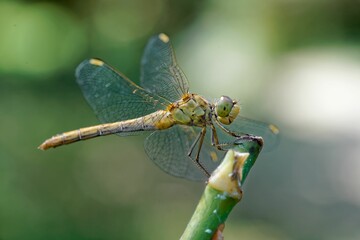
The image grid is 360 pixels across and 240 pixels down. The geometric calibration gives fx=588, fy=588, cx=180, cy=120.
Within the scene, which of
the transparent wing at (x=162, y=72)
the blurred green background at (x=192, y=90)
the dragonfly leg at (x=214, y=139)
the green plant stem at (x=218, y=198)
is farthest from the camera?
the blurred green background at (x=192, y=90)

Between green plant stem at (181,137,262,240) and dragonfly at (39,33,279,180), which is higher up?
green plant stem at (181,137,262,240)

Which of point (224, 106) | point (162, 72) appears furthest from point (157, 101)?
point (224, 106)

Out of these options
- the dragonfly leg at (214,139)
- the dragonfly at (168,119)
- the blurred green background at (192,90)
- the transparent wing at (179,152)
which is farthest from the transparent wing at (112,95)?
the blurred green background at (192,90)

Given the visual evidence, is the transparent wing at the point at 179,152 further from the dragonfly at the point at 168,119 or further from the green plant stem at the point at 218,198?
the green plant stem at the point at 218,198

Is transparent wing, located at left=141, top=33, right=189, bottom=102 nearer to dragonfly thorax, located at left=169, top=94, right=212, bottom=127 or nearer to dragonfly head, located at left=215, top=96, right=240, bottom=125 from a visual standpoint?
dragonfly thorax, located at left=169, top=94, right=212, bottom=127

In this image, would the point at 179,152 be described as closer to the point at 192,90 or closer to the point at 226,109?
the point at 226,109

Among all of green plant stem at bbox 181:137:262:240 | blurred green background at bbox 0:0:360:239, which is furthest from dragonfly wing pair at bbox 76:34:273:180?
blurred green background at bbox 0:0:360:239

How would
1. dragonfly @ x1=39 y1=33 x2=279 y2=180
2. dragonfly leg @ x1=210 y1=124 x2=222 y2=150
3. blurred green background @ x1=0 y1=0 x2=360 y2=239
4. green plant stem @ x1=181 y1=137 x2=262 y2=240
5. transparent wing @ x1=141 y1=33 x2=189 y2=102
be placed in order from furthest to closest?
blurred green background @ x1=0 y1=0 x2=360 y2=239, transparent wing @ x1=141 y1=33 x2=189 y2=102, dragonfly @ x1=39 y1=33 x2=279 y2=180, dragonfly leg @ x1=210 y1=124 x2=222 y2=150, green plant stem @ x1=181 y1=137 x2=262 y2=240
